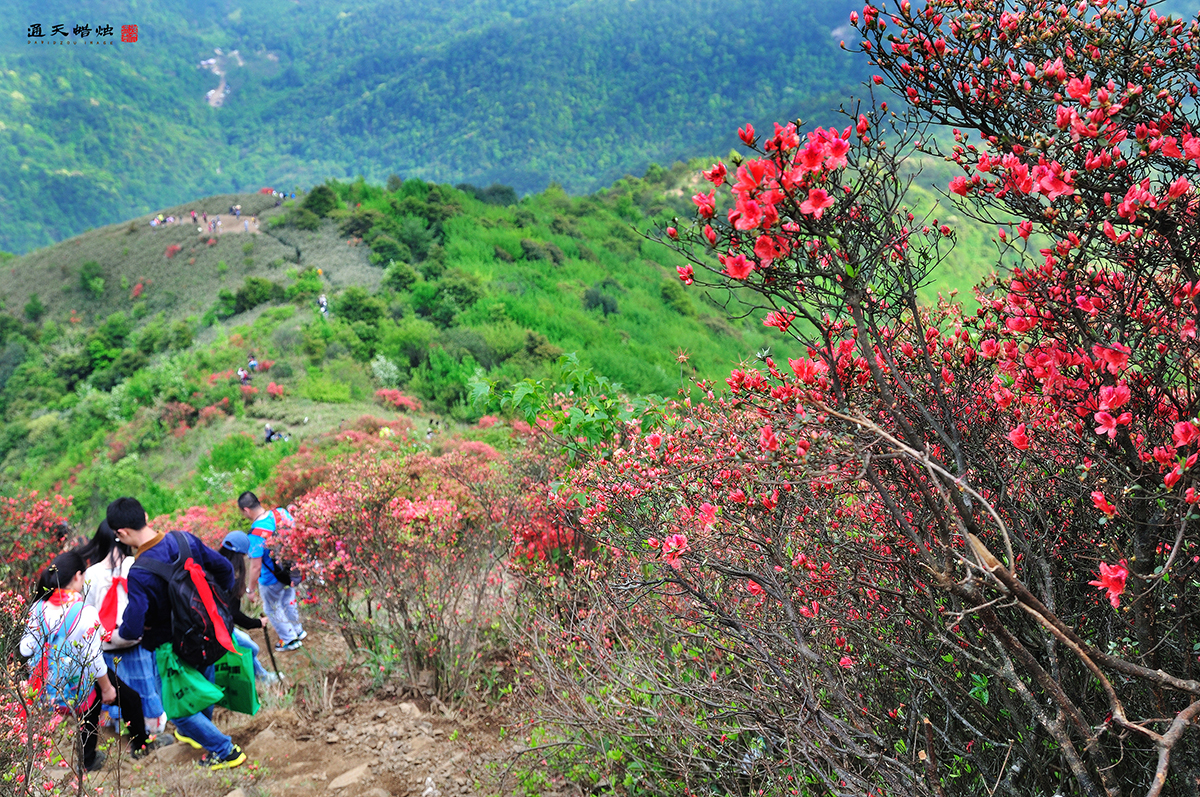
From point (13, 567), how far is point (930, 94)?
24.0 ft

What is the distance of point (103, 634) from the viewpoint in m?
3.36

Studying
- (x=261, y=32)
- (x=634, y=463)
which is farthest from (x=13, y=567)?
(x=261, y=32)

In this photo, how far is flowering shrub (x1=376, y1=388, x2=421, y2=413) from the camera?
14359mm

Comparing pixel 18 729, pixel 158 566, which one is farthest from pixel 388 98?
pixel 18 729

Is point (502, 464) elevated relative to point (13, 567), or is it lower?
elevated

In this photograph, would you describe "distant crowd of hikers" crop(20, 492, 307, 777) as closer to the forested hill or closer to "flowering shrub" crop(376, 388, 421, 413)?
"flowering shrub" crop(376, 388, 421, 413)

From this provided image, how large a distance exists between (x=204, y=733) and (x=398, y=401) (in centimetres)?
1117

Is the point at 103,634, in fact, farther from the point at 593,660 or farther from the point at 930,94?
the point at 930,94

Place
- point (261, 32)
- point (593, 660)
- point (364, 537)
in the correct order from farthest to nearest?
point (261, 32)
point (364, 537)
point (593, 660)

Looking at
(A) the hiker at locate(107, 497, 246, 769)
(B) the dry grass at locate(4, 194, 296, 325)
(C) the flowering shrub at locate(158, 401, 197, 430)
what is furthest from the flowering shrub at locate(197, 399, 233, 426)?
(A) the hiker at locate(107, 497, 246, 769)

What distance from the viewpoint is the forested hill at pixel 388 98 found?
89.3 meters

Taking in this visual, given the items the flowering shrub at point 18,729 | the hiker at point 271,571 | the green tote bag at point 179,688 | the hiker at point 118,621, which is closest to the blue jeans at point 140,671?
the hiker at point 118,621

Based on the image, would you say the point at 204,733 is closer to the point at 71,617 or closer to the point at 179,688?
the point at 179,688

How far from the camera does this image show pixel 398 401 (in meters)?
14.4
